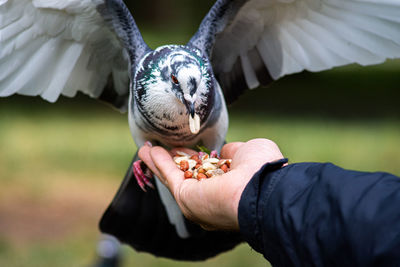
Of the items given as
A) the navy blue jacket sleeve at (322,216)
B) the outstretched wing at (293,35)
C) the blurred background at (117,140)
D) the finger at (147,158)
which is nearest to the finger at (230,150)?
the finger at (147,158)

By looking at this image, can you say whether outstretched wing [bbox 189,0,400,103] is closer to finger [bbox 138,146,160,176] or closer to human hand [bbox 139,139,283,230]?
finger [bbox 138,146,160,176]

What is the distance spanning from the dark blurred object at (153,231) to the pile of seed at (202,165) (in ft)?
1.80

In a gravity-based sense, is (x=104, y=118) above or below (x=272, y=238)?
below

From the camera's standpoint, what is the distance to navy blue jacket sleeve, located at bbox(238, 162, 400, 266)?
1.02 m

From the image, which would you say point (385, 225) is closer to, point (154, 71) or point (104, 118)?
point (154, 71)

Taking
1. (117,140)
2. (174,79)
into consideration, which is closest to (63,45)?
(174,79)

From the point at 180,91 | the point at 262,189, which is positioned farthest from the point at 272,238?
the point at 180,91

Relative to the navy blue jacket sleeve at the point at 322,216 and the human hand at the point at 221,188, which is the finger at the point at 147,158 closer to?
the human hand at the point at 221,188

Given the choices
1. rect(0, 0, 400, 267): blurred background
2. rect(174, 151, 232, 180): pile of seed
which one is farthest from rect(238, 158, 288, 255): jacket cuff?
rect(0, 0, 400, 267): blurred background

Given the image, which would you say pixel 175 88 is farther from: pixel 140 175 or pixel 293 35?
pixel 293 35

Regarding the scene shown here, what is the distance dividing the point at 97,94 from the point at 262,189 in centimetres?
155

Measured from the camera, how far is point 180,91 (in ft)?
6.35

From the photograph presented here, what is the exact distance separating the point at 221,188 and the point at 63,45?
1.27m

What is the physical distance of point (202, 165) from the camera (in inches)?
76.0
